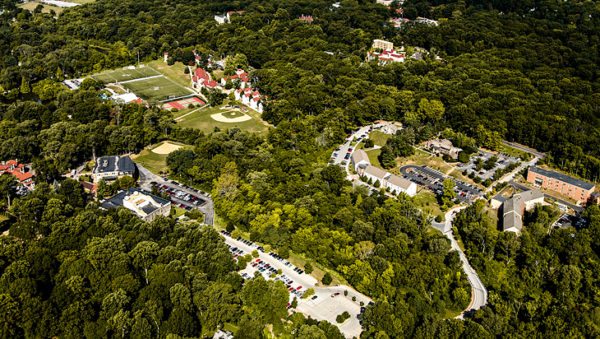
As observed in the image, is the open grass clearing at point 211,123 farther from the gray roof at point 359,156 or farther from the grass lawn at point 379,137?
the gray roof at point 359,156

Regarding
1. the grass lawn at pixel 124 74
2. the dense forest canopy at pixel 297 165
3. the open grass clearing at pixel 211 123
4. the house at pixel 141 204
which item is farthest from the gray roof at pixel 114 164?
the grass lawn at pixel 124 74

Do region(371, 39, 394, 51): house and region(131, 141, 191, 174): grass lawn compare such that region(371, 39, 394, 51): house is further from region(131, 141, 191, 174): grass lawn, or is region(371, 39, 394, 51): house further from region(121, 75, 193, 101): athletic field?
region(131, 141, 191, 174): grass lawn

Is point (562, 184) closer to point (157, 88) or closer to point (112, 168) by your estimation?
point (112, 168)

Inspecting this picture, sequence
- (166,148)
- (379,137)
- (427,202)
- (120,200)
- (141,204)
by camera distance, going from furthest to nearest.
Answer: (379,137) → (166,148) → (427,202) → (120,200) → (141,204)

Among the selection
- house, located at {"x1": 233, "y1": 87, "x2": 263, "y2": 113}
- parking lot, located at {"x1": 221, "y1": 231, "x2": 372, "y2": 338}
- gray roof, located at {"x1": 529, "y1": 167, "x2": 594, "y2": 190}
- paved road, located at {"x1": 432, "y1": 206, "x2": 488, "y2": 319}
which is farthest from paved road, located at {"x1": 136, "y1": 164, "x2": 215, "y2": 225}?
gray roof, located at {"x1": 529, "y1": 167, "x2": 594, "y2": 190}

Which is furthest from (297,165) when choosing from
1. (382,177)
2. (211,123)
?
(211,123)

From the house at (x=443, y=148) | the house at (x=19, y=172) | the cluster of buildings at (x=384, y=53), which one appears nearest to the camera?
the house at (x=19, y=172)
